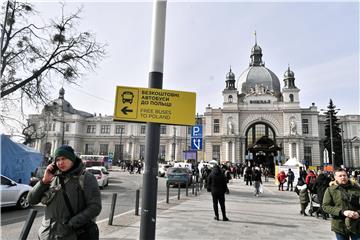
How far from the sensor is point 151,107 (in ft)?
14.0

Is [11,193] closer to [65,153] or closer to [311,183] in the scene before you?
[65,153]

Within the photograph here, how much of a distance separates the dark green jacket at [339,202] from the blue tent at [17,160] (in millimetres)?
15127

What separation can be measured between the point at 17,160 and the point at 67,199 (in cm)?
1455

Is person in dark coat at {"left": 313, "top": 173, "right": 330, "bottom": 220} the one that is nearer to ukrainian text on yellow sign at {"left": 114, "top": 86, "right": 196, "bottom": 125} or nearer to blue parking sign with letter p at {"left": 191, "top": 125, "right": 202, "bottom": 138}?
blue parking sign with letter p at {"left": 191, "top": 125, "right": 202, "bottom": 138}

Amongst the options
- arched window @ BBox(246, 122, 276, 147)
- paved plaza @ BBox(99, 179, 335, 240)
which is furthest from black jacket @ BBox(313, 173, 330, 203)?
arched window @ BBox(246, 122, 276, 147)

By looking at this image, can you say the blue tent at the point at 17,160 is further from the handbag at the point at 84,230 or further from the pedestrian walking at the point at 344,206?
the pedestrian walking at the point at 344,206

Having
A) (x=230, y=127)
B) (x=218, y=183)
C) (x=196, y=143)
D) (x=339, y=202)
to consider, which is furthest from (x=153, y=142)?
(x=230, y=127)

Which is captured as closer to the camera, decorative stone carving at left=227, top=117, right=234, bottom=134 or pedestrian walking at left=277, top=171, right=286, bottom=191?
pedestrian walking at left=277, top=171, right=286, bottom=191

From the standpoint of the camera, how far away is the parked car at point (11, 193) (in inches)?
421

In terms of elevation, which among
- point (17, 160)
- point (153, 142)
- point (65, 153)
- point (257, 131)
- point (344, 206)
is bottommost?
point (344, 206)

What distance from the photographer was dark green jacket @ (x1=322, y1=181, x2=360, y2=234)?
4359 millimetres

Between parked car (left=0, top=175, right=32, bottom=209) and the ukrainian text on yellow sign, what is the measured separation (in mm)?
8950

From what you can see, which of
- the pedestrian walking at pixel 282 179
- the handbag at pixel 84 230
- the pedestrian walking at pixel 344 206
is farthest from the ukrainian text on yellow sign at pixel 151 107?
the pedestrian walking at pixel 282 179

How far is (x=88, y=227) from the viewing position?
3283 mm
